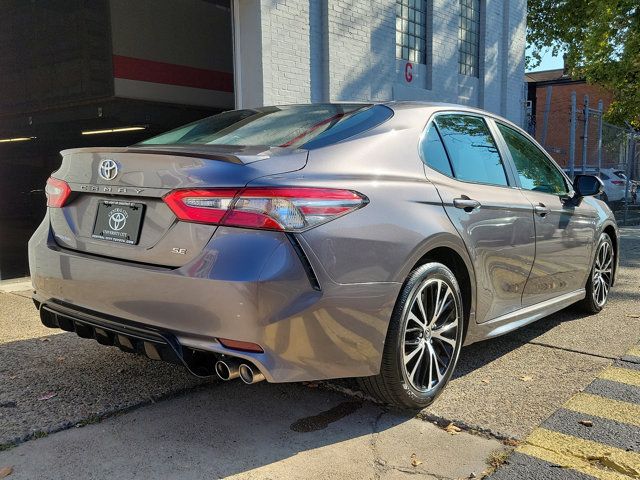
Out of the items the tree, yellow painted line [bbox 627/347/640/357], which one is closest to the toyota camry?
yellow painted line [bbox 627/347/640/357]

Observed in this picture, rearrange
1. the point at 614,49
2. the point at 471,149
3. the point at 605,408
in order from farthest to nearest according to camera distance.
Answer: the point at 614,49
the point at 471,149
the point at 605,408

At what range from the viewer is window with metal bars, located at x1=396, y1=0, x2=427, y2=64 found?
11.6 m

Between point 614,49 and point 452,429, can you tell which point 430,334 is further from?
point 614,49

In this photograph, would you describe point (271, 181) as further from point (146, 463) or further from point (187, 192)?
point (146, 463)

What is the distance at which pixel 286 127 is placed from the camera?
3303 millimetres

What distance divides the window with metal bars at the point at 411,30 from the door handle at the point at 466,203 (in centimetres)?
871

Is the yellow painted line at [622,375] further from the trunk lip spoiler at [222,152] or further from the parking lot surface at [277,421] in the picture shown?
the trunk lip spoiler at [222,152]

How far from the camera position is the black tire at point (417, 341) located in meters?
2.95

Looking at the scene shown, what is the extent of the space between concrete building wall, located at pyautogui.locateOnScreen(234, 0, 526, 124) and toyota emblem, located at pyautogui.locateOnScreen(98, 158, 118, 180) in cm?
A: 549

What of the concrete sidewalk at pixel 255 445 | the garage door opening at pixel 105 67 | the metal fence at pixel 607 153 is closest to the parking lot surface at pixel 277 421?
the concrete sidewalk at pixel 255 445

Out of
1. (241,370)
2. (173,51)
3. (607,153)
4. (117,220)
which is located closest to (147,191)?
(117,220)

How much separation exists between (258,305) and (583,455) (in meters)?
1.70

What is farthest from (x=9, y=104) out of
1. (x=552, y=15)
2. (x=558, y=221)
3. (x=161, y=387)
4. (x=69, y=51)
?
(x=552, y=15)

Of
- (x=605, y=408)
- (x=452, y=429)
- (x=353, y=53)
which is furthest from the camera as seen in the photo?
(x=353, y=53)
